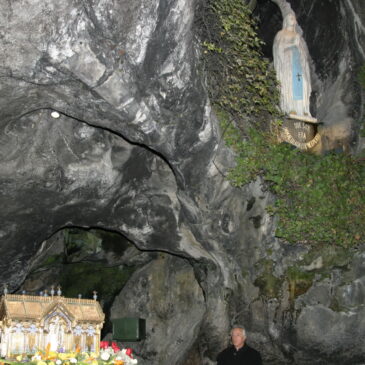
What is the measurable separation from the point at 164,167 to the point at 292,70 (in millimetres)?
3543

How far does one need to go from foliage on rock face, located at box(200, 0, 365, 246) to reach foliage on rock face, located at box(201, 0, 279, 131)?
0.06ft

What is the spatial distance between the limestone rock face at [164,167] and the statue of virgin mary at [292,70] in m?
1.01

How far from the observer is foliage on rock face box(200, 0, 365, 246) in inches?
390

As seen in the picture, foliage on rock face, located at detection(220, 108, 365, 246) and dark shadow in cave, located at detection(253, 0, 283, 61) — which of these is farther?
dark shadow in cave, located at detection(253, 0, 283, 61)

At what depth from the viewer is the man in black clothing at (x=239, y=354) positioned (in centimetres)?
684

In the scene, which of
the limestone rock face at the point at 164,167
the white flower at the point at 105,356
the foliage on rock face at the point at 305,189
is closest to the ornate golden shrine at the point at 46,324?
the white flower at the point at 105,356

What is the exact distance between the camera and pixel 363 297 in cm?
993

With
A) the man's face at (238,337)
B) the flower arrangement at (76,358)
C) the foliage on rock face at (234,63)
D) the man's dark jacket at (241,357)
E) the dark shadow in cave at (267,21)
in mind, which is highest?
the dark shadow in cave at (267,21)

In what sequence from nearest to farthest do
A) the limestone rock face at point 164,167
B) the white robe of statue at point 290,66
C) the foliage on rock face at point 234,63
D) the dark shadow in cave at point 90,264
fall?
the limestone rock face at point 164,167, the foliage on rock face at point 234,63, the white robe of statue at point 290,66, the dark shadow in cave at point 90,264

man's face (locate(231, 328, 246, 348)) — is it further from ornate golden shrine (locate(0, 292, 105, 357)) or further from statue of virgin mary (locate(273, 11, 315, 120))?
statue of virgin mary (locate(273, 11, 315, 120))

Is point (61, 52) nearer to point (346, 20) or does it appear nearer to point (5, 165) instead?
point (5, 165)

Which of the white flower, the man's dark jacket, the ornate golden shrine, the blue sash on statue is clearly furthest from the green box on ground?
the white flower

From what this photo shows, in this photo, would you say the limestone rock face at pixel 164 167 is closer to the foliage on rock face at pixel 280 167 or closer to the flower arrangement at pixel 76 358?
the foliage on rock face at pixel 280 167

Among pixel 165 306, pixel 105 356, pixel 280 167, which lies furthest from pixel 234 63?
pixel 165 306
